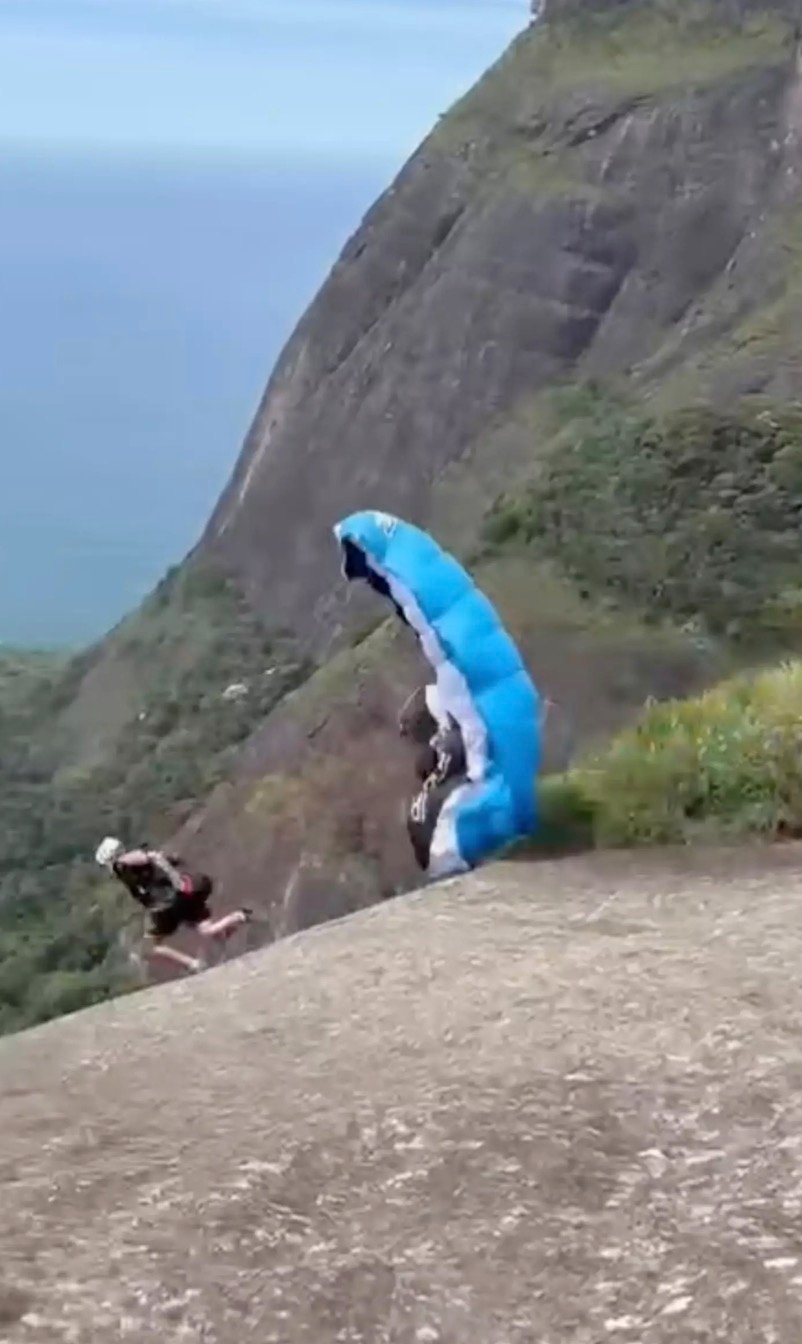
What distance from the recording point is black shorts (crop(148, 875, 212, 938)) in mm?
12555

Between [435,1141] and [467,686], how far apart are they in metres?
3.68

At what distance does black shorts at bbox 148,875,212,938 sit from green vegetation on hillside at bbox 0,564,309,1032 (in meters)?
25.2

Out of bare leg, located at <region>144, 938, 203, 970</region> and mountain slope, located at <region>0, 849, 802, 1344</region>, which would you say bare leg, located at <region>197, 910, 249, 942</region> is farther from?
mountain slope, located at <region>0, 849, 802, 1344</region>

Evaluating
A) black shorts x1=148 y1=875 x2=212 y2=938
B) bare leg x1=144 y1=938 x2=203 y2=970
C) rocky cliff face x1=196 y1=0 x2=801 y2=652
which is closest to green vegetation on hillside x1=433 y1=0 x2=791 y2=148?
rocky cliff face x1=196 y1=0 x2=801 y2=652

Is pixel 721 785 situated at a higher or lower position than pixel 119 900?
higher

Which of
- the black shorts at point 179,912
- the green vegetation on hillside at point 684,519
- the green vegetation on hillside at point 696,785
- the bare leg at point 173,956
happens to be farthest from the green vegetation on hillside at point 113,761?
the green vegetation on hillside at point 696,785

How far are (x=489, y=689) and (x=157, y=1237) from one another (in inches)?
169

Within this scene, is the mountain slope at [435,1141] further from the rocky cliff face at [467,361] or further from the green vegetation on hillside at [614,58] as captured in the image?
the green vegetation on hillside at [614,58]

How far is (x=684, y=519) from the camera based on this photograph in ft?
140

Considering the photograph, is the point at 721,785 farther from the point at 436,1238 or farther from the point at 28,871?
the point at 28,871

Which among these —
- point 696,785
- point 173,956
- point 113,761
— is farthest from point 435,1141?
point 113,761

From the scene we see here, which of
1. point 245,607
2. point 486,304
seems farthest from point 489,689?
point 245,607

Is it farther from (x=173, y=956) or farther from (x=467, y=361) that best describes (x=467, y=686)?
(x=467, y=361)

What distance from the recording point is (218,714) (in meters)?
67.4
